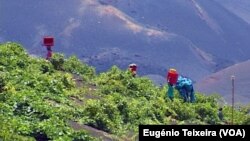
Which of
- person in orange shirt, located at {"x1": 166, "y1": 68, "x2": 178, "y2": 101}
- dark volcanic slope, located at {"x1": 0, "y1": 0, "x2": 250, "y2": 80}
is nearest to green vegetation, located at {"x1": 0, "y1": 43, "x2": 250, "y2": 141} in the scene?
person in orange shirt, located at {"x1": 166, "y1": 68, "x2": 178, "y2": 101}

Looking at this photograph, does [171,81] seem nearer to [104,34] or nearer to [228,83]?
[228,83]

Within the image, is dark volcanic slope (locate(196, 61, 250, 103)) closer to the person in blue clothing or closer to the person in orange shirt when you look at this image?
the person in blue clothing

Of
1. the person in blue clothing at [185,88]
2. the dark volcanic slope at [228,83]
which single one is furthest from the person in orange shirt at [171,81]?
the dark volcanic slope at [228,83]

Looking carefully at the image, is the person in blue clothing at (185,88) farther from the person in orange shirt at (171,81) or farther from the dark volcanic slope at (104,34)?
the dark volcanic slope at (104,34)

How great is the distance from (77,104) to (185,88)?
212 inches

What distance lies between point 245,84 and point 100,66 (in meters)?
56.2

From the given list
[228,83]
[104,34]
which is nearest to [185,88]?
[228,83]

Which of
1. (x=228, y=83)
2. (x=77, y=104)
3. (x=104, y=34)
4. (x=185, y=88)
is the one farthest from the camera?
(x=104, y=34)

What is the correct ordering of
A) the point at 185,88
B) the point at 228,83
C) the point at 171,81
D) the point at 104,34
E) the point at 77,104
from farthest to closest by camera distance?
1. the point at 104,34
2. the point at 228,83
3. the point at 185,88
4. the point at 171,81
5. the point at 77,104

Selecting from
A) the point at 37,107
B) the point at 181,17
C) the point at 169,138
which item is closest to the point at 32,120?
the point at 37,107

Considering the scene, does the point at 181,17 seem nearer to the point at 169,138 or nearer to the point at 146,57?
the point at 146,57

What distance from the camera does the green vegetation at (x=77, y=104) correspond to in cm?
1227

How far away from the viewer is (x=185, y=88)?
66.0ft

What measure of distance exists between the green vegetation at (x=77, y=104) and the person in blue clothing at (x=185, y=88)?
0.21 meters
